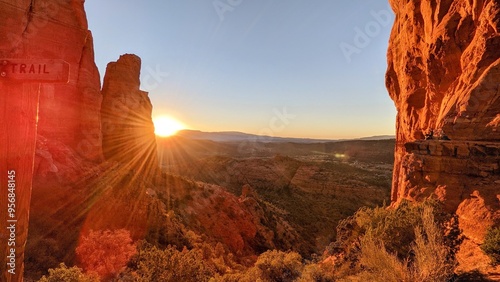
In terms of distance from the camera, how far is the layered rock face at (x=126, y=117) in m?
20.1

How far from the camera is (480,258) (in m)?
6.21

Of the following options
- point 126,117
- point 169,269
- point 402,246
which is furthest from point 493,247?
point 126,117

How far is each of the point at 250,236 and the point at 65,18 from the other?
2203 centimetres

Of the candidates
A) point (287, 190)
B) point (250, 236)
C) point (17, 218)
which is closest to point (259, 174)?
point (287, 190)

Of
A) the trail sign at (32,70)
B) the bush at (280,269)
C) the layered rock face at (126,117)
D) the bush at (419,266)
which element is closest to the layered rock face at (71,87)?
the layered rock face at (126,117)

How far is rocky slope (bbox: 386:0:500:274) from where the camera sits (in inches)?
327

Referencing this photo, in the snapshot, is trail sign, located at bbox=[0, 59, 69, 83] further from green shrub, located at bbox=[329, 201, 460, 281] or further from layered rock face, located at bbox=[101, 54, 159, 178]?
layered rock face, located at bbox=[101, 54, 159, 178]

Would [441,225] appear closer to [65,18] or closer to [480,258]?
[480,258]

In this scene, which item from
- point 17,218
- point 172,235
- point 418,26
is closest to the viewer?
point 17,218

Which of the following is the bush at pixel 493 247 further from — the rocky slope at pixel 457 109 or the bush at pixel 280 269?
the bush at pixel 280 269

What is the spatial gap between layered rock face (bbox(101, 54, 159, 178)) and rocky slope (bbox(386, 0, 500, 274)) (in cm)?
1901

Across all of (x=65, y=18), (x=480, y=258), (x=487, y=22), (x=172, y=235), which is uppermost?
(x=65, y=18)

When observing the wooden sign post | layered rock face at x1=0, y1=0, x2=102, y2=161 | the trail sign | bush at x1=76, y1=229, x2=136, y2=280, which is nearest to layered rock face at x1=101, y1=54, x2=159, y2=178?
layered rock face at x1=0, y1=0, x2=102, y2=161

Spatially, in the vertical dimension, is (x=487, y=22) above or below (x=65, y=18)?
below
